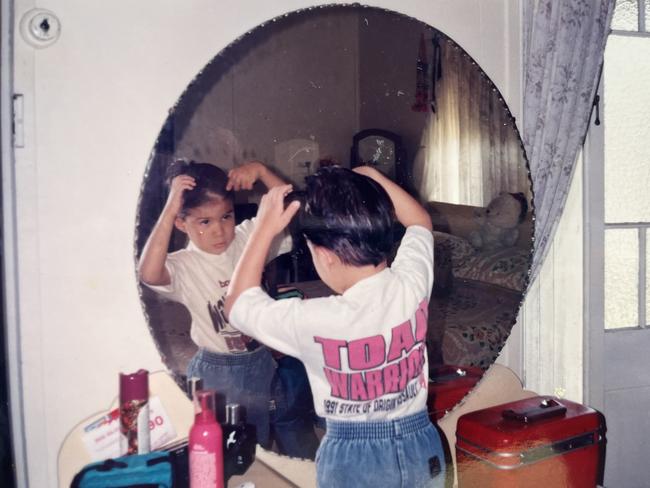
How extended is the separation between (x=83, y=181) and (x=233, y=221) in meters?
0.31

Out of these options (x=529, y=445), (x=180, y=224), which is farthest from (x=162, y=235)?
(x=529, y=445)

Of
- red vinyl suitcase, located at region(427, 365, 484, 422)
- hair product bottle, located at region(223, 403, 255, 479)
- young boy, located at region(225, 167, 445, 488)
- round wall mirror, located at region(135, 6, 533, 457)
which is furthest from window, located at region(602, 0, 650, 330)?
Answer: hair product bottle, located at region(223, 403, 255, 479)

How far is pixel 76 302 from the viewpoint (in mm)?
1217

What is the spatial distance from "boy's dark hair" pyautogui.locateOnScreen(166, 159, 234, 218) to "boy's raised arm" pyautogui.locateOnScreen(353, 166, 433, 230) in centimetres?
32

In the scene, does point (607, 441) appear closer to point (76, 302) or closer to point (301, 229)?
point (301, 229)

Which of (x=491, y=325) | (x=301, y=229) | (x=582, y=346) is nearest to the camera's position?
(x=301, y=229)

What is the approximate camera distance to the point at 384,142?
1.38 meters

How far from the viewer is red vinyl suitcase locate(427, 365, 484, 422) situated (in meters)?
1.45

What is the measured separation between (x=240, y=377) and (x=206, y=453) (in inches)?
6.8

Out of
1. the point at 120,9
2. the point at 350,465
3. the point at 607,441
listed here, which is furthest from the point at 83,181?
the point at 607,441

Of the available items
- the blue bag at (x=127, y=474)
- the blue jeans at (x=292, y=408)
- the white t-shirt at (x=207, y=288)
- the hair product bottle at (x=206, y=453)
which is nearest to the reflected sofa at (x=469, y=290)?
the blue jeans at (x=292, y=408)

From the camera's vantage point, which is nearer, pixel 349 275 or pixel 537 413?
pixel 349 275

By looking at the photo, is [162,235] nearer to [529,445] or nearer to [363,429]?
[363,429]

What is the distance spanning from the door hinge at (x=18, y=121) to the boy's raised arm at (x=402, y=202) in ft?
2.26
